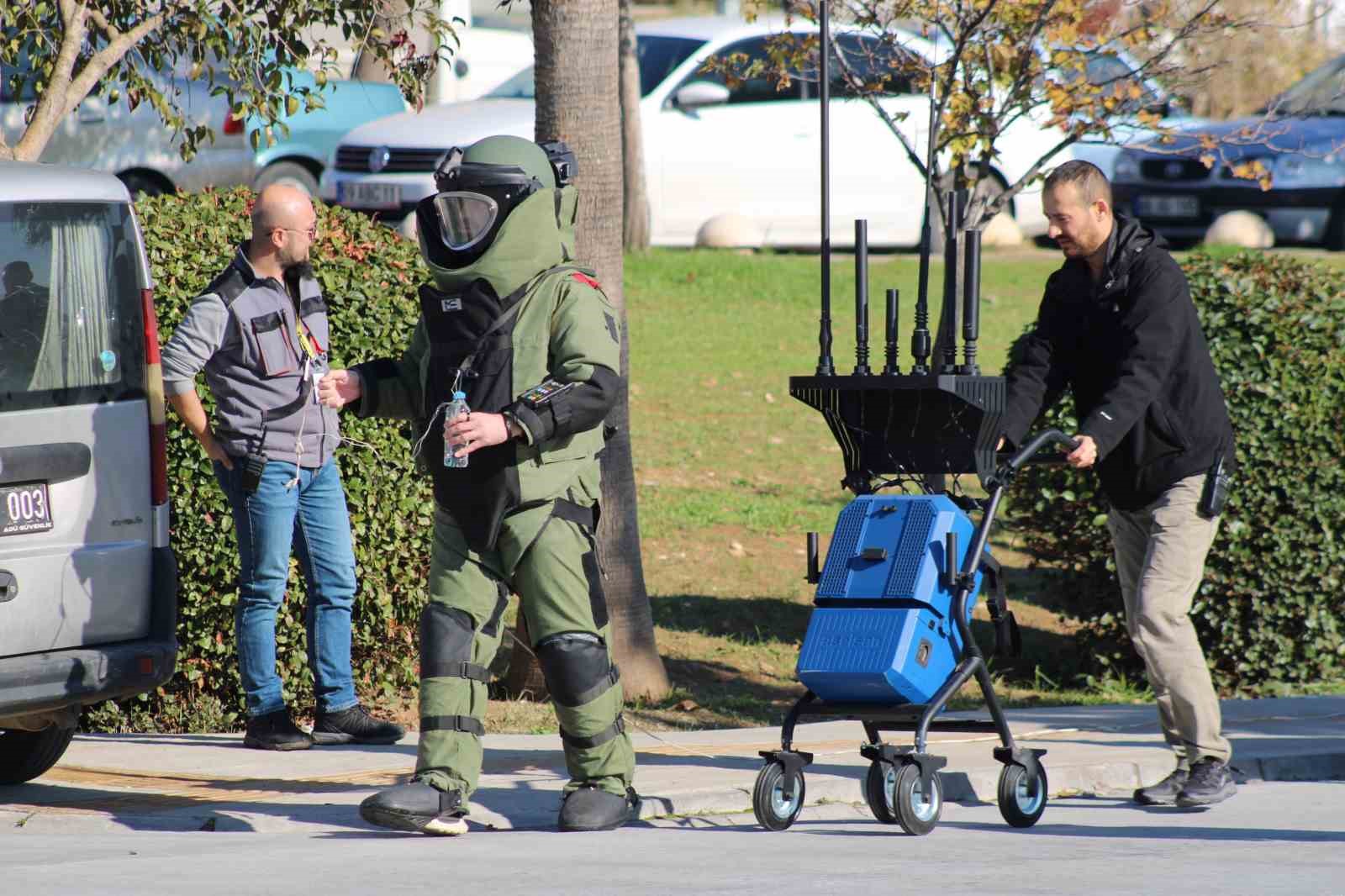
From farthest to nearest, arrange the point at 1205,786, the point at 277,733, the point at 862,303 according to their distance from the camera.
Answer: the point at 277,733
the point at 1205,786
the point at 862,303

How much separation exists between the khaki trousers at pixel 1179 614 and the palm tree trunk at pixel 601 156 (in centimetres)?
229

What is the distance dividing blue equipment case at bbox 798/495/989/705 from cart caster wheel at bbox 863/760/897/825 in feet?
0.64

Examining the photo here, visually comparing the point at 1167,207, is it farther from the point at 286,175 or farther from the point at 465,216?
the point at 465,216

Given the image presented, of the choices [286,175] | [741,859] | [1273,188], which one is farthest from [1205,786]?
[286,175]

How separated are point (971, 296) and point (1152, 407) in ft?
3.25

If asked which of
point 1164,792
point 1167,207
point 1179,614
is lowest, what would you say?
A: point 1164,792

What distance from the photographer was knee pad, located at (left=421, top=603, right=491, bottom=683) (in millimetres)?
5535

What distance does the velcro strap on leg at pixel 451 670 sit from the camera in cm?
553

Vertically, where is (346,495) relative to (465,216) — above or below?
below

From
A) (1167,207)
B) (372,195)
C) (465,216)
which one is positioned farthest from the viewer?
(1167,207)

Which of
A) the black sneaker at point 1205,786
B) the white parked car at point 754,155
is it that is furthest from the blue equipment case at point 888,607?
the white parked car at point 754,155

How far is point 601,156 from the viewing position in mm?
7871

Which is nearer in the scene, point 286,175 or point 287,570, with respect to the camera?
point 287,570

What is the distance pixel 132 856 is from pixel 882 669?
7.16 feet
